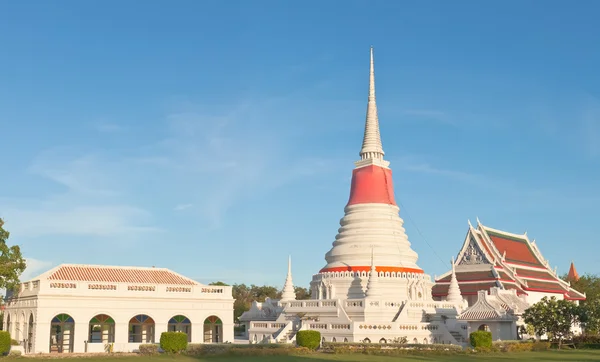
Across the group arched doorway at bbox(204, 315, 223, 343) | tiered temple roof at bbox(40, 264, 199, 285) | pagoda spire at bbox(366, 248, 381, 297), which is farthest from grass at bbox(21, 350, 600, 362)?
pagoda spire at bbox(366, 248, 381, 297)

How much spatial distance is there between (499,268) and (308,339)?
112ft

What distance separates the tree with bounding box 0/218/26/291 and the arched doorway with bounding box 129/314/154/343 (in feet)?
27.7

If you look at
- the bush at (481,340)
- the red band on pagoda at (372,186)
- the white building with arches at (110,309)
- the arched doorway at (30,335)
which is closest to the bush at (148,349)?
the white building with arches at (110,309)

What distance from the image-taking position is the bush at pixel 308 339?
139 feet

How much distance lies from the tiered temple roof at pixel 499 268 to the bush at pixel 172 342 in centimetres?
3730

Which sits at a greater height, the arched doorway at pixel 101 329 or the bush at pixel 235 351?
the arched doorway at pixel 101 329

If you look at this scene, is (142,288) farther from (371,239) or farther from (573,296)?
(573,296)

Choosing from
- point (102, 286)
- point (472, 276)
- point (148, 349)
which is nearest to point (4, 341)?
point (148, 349)

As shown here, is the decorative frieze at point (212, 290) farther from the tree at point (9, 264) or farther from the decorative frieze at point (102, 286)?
the tree at point (9, 264)

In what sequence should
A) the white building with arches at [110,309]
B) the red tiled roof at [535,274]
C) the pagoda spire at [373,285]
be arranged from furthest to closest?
the red tiled roof at [535,274], the pagoda spire at [373,285], the white building with arches at [110,309]

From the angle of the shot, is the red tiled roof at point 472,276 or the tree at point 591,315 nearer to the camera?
the tree at point 591,315

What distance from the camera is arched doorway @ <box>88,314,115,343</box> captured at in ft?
147

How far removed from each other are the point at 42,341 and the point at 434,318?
96.3 feet

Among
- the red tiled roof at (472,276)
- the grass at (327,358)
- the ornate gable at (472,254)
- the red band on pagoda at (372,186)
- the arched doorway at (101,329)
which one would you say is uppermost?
the red band on pagoda at (372,186)
